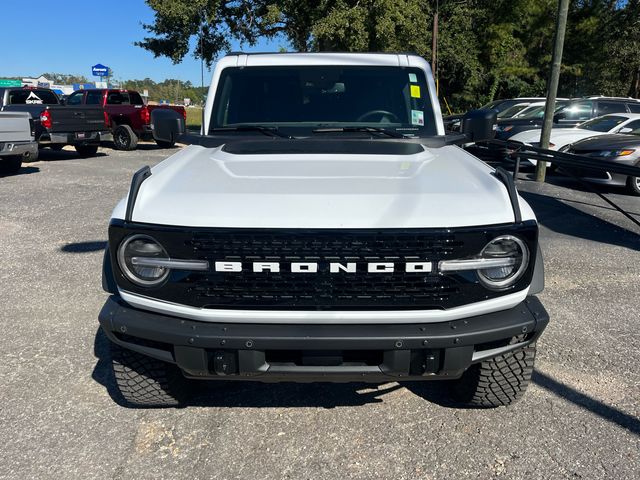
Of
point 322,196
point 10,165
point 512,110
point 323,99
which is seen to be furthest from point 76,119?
point 322,196

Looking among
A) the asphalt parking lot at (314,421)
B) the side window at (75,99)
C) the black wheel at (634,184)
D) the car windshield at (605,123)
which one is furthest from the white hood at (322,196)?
the side window at (75,99)

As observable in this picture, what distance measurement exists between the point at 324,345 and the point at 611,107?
15.4m

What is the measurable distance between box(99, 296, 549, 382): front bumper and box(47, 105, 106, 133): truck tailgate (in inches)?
517

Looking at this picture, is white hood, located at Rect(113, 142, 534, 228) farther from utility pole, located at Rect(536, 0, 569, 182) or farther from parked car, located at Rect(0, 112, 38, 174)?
parked car, located at Rect(0, 112, 38, 174)

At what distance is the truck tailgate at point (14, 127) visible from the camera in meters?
10.8

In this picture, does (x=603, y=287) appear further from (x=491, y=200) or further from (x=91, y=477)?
(x=91, y=477)

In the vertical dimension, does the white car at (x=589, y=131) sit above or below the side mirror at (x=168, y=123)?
below

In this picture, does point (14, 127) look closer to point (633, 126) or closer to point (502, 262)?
point (502, 262)

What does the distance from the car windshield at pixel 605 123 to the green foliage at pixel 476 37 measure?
288 inches

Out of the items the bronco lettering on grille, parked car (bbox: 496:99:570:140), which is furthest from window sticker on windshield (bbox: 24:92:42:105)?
the bronco lettering on grille

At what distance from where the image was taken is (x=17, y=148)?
1124 cm

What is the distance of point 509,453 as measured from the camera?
2.67m

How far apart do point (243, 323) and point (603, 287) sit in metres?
4.07

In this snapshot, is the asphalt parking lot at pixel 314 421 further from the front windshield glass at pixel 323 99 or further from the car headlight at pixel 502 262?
the front windshield glass at pixel 323 99
